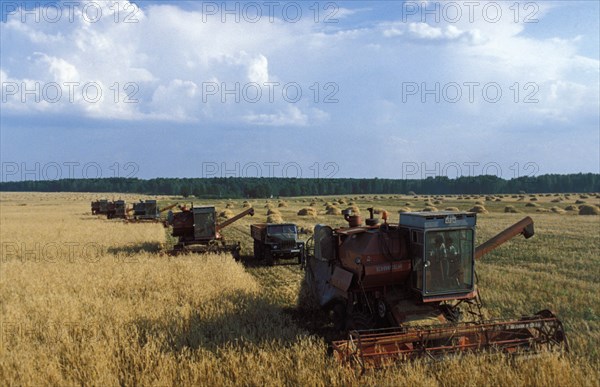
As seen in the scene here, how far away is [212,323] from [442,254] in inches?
182

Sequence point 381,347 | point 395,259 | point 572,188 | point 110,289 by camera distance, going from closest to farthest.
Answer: point 381,347, point 395,259, point 110,289, point 572,188

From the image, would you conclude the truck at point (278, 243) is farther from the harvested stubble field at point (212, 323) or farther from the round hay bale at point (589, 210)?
the round hay bale at point (589, 210)

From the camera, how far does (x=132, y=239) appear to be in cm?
2670

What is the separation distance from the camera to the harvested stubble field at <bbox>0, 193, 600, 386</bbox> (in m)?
6.51

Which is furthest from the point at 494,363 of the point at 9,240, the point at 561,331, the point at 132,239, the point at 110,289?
the point at 9,240

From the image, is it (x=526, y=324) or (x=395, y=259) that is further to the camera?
(x=395, y=259)

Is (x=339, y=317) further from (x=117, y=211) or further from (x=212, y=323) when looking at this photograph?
(x=117, y=211)

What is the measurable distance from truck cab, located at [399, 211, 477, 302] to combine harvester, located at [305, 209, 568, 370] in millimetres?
17

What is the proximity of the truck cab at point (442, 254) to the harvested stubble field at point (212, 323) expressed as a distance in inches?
63.2

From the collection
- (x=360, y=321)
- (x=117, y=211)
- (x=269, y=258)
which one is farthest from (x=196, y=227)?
(x=117, y=211)

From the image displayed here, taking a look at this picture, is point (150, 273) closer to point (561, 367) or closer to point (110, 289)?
point (110, 289)

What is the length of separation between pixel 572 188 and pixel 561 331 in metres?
146

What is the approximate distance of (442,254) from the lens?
323 inches

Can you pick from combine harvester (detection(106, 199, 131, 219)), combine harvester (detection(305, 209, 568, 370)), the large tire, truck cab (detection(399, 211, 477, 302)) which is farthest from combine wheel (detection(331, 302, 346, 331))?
combine harvester (detection(106, 199, 131, 219))
